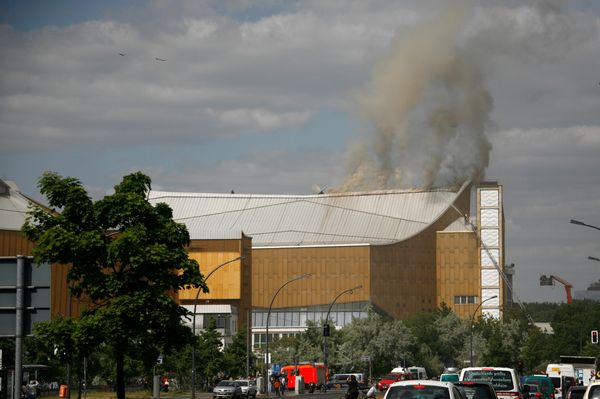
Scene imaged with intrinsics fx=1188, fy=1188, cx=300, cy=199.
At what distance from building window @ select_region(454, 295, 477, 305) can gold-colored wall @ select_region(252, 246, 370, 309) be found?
19.4 metres

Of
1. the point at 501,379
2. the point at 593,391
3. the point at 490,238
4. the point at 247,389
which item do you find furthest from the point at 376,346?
the point at 593,391

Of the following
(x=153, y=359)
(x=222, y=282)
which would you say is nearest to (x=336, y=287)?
(x=222, y=282)

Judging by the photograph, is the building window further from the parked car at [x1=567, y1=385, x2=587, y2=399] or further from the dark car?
the dark car

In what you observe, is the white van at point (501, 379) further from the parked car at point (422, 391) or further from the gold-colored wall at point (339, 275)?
the gold-colored wall at point (339, 275)

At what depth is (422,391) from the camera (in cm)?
2188

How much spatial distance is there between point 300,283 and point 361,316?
36.5ft

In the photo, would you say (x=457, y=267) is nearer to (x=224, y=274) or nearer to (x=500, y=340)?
(x=500, y=340)

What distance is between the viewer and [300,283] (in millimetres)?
176375

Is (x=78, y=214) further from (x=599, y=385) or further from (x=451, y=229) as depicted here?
(x=451, y=229)

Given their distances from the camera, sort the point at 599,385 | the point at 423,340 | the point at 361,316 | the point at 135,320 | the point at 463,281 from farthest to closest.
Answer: the point at 463,281 < the point at 361,316 < the point at 423,340 < the point at 135,320 < the point at 599,385

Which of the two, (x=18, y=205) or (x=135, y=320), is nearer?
(x=135, y=320)

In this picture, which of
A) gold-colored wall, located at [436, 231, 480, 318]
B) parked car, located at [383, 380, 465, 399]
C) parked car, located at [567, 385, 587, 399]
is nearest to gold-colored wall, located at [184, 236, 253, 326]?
gold-colored wall, located at [436, 231, 480, 318]

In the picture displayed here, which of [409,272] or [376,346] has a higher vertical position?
[409,272]

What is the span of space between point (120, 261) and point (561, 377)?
27.5m
